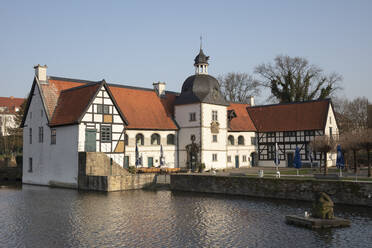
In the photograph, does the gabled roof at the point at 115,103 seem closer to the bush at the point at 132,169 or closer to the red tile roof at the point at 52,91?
the red tile roof at the point at 52,91

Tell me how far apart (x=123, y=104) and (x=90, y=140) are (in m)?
8.00

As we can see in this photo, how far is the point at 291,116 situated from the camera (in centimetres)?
4759

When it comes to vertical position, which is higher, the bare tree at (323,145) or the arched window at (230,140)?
the arched window at (230,140)

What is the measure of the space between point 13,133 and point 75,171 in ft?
110

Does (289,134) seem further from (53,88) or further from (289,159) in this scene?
(53,88)

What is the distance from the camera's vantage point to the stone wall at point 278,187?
2283cm

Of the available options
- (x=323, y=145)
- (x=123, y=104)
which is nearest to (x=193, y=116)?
(x=123, y=104)

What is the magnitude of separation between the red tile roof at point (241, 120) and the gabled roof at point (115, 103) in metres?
7.42

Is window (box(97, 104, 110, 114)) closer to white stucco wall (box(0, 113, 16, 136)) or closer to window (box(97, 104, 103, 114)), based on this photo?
window (box(97, 104, 103, 114))

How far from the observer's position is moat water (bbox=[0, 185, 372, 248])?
14.9 meters

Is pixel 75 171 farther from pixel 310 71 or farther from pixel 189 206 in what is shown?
pixel 310 71

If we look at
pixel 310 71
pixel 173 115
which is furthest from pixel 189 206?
pixel 310 71

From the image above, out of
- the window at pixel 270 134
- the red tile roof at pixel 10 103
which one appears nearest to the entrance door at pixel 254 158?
the window at pixel 270 134

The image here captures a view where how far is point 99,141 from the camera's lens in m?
34.4
